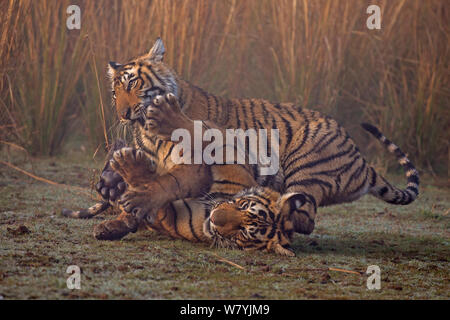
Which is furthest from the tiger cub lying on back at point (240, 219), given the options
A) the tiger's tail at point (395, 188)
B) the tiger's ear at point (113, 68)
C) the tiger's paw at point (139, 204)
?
the tiger's ear at point (113, 68)

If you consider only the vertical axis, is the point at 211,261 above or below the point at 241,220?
below

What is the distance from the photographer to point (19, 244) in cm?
278

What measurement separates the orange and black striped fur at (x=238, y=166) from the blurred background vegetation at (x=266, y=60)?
1085 mm

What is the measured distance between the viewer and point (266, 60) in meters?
5.71

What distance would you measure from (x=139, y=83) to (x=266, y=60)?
237cm

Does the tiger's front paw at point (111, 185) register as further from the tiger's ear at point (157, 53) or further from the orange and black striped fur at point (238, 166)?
the tiger's ear at point (157, 53)

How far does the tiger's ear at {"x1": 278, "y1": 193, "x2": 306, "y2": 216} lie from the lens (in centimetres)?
285

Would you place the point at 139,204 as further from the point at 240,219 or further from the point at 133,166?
the point at 240,219

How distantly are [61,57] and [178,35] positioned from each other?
948 millimetres

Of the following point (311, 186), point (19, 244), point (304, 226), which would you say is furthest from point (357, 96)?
point (19, 244)

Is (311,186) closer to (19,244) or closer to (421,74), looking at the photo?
(19,244)

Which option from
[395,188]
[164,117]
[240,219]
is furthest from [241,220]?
[395,188]

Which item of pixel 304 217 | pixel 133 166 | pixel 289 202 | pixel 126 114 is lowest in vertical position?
pixel 304 217

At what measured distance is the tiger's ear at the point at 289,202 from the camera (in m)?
2.85
